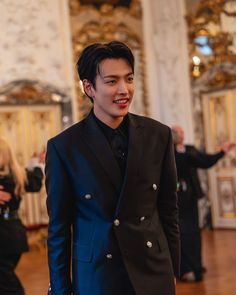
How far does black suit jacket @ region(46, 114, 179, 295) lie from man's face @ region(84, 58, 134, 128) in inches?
4.5

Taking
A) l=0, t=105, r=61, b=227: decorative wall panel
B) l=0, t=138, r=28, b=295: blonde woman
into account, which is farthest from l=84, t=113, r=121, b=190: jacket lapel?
l=0, t=105, r=61, b=227: decorative wall panel

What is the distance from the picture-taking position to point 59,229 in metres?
2.29

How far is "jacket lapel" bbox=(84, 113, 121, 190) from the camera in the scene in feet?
7.41

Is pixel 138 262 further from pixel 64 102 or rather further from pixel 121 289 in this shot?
pixel 64 102

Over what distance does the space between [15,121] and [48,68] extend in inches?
40.7

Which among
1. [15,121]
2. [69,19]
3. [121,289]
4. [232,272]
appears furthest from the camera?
[69,19]

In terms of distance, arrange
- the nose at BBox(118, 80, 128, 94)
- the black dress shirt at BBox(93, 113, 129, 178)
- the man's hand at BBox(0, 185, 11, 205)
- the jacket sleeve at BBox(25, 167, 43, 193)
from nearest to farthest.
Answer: the nose at BBox(118, 80, 128, 94), the black dress shirt at BBox(93, 113, 129, 178), the man's hand at BBox(0, 185, 11, 205), the jacket sleeve at BBox(25, 167, 43, 193)

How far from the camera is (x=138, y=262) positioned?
226 cm

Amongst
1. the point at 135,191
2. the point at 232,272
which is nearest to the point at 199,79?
the point at 232,272

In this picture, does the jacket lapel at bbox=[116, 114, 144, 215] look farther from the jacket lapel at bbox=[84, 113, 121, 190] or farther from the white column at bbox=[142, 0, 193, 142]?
the white column at bbox=[142, 0, 193, 142]

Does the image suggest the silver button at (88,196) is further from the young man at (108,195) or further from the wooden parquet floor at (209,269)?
the wooden parquet floor at (209,269)

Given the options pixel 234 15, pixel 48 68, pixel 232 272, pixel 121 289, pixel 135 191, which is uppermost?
pixel 234 15

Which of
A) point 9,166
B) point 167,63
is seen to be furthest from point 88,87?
point 167,63

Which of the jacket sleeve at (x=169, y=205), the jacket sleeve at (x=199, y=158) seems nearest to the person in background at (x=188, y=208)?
the jacket sleeve at (x=199, y=158)
